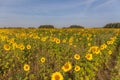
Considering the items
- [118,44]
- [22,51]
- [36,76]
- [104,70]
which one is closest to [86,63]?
[36,76]

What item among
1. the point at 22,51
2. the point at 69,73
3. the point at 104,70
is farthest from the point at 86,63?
the point at 104,70

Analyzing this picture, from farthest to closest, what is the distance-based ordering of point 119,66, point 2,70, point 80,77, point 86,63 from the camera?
1. point 119,66
2. point 2,70
3. point 86,63
4. point 80,77

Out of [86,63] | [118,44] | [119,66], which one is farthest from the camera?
[118,44]

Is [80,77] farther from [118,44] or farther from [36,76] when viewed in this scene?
[118,44]

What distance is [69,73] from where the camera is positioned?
22.0 ft

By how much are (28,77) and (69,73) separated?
2.55ft

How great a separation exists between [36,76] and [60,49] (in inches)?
93.6

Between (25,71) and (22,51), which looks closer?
(25,71)

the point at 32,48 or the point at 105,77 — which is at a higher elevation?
the point at 32,48

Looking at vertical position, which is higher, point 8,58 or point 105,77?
point 8,58

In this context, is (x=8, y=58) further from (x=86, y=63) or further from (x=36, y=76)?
(x=86, y=63)

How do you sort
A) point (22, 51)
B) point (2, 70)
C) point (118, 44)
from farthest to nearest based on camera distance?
point (118, 44) < point (22, 51) < point (2, 70)

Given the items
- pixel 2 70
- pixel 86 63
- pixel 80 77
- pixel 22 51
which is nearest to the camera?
pixel 80 77

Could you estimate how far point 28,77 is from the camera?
659cm
